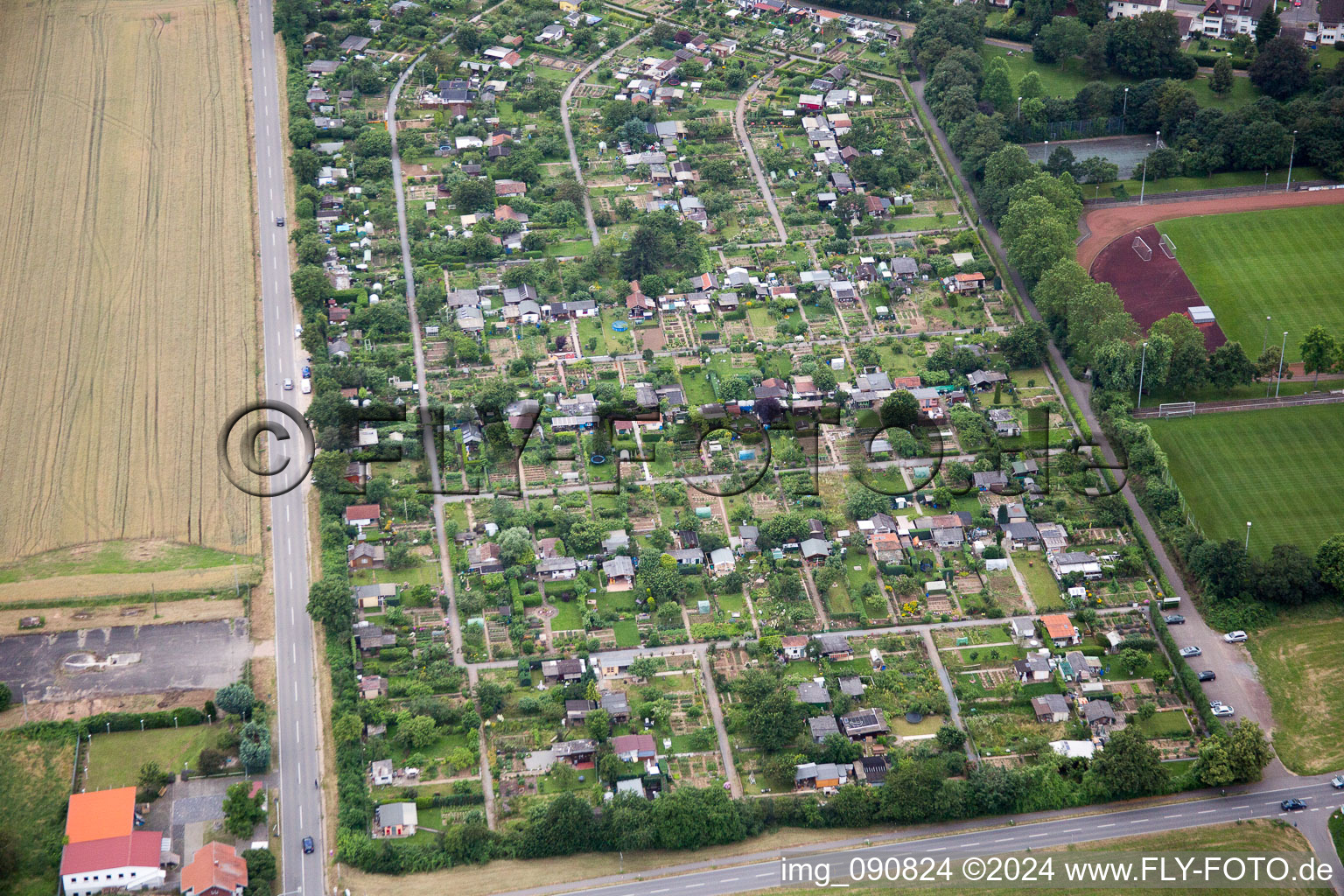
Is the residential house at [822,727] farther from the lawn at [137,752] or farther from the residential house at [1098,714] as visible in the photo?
the lawn at [137,752]

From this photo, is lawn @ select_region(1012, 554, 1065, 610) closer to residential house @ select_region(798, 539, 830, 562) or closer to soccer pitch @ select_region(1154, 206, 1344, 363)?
residential house @ select_region(798, 539, 830, 562)

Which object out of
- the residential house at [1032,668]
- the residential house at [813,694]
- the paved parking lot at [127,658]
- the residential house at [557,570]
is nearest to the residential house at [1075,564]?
the residential house at [1032,668]

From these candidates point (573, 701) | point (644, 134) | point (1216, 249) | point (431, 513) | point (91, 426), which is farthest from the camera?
point (644, 134)

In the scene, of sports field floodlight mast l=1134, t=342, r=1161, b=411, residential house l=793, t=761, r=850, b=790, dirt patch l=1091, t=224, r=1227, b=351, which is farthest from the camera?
dirt patch l=1091, t=224, r=1227, b=351

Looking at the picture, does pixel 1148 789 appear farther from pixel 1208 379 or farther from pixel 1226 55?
pixel 1226 55

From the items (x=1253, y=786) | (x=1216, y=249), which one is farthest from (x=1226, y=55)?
(x=1253, y=786)

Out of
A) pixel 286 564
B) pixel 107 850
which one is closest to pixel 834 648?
pixel 286 564

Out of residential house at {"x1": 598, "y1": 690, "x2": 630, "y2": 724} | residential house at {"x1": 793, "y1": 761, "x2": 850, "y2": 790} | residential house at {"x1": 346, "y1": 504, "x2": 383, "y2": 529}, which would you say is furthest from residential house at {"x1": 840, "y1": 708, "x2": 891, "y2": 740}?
residential house at {"x1": 346, "y1": 504, "x2": 383, "y2": 529}
